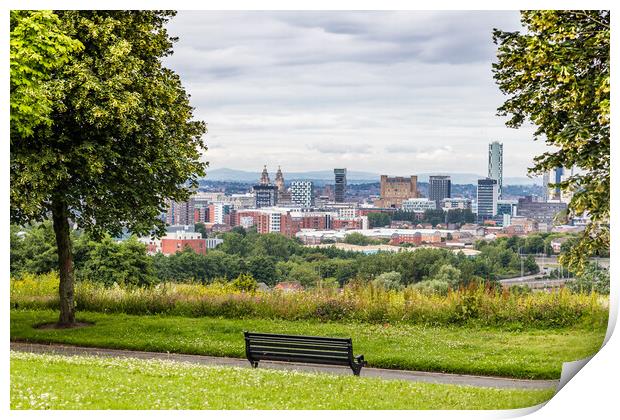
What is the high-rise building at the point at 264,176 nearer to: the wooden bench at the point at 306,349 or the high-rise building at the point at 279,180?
the high-rise building at the point at 279,180

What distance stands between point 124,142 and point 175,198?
1480mm

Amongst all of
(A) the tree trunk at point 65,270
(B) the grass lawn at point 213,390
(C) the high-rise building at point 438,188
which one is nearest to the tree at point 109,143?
(A) the tree trunk at point 65,270

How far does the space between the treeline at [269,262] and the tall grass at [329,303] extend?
222mm

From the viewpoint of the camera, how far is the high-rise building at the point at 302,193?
15.3 metres

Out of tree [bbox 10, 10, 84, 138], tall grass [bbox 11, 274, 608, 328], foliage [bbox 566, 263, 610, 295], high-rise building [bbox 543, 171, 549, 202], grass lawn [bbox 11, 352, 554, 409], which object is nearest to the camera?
grass lawn [bbox 11, 352, 554, 409]

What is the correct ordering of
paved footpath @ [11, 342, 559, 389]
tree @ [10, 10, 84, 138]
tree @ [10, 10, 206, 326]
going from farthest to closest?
tree @ [10, 10, 206, 326]
paved footpath @ [11, 342, 559, 389]
tree @ [10, 10, 84, 138]

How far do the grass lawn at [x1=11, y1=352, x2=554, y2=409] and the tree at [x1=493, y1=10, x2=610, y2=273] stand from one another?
341 cm

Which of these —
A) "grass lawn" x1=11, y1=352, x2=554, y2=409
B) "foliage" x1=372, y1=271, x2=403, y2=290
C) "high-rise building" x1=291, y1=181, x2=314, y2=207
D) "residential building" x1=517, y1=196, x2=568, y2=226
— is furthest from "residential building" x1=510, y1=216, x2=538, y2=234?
"grass lawn" x1=11, y1=352, x2=554, y2=409

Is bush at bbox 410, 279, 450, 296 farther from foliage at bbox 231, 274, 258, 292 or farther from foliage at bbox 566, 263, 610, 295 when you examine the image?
foliage at bbox 231, 274, 258, 292

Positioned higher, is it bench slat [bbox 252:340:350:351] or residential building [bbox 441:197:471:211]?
residential building [bbox 441:197:471:211]

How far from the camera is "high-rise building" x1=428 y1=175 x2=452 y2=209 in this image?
1552 cm

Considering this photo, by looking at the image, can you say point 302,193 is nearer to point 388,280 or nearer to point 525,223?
point 388,280

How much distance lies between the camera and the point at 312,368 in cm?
1362
